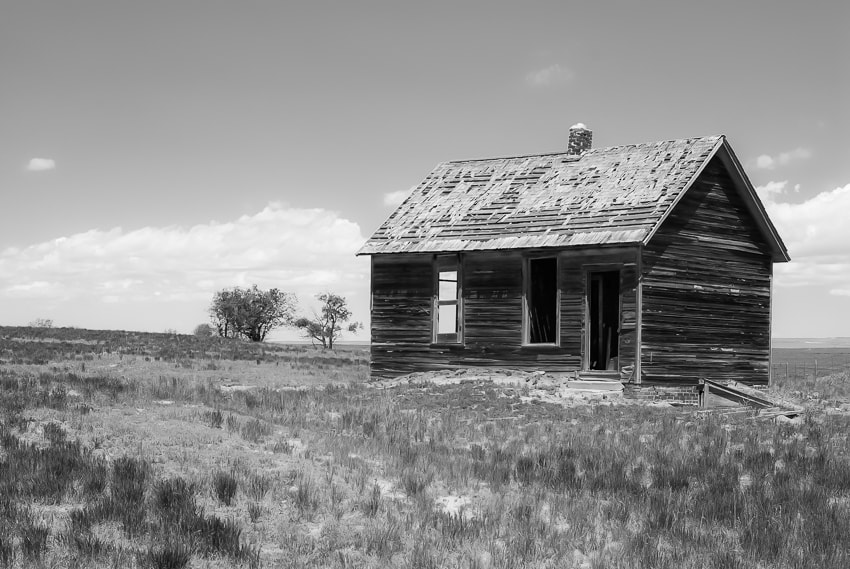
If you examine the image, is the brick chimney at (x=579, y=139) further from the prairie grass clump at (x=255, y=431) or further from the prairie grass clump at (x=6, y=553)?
the prairie grass clump at (x=6, y=553)

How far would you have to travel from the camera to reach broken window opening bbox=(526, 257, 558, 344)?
76.7 feet

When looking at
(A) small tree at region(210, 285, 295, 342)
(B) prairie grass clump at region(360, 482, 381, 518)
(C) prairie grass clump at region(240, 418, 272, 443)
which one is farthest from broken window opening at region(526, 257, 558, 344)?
(A) small tree at region(210, 285, 295, 342)

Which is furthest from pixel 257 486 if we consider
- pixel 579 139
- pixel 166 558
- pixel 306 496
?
pixel 579 139

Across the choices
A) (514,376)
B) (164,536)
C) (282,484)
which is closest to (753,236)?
(514,376)

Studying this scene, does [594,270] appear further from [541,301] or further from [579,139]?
[579,139]

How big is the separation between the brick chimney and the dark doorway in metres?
4.39

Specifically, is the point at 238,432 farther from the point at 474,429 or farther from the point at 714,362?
the point at 714,362

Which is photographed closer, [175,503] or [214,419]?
[175,503]

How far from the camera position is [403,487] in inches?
390

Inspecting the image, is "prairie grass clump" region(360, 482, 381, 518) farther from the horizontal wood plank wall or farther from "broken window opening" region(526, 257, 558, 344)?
"broken window opening" region(526, 257, 558, 344)

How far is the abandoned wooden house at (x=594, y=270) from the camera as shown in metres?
21.8

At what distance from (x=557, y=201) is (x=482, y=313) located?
3650mm

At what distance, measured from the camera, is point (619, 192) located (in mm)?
23078

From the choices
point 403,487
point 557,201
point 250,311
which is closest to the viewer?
point 403,487
